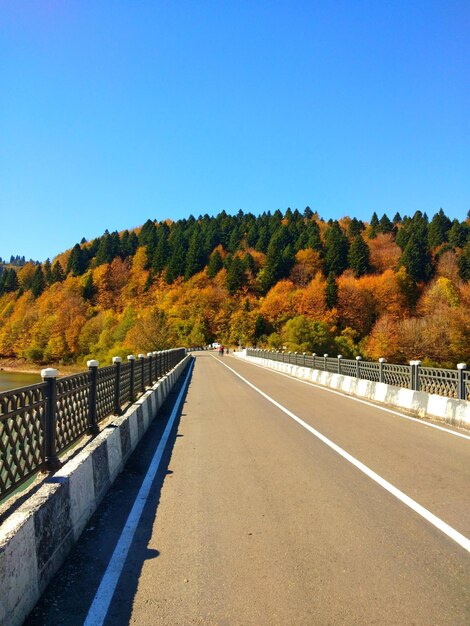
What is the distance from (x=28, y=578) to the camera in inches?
125

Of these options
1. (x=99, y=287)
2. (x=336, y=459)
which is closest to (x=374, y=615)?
(x=336, y=459)

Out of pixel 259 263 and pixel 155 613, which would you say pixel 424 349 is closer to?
pixel 155 613

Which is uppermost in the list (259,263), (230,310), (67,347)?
(259,263)

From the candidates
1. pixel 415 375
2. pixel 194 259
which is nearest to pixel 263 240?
pixel 194 259

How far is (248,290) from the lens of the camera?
131750mm

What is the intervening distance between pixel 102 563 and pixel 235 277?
417ft

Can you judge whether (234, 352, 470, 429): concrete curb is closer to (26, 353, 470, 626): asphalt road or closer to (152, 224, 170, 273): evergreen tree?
(26, 353, 470, 626): asphalt road

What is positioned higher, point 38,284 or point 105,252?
point 105,252

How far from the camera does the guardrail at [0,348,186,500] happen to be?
4176mm

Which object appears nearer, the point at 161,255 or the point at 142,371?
the point at 142,371

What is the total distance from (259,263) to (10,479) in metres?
137

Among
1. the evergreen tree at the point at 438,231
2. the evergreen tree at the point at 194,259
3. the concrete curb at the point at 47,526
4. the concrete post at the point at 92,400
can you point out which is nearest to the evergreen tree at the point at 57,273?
the evergreen tree at the point at 194,259

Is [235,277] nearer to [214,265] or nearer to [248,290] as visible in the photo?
[248,290]

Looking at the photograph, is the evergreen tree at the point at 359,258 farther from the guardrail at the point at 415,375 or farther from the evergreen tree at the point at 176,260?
the guardrail at the point at 415,375
